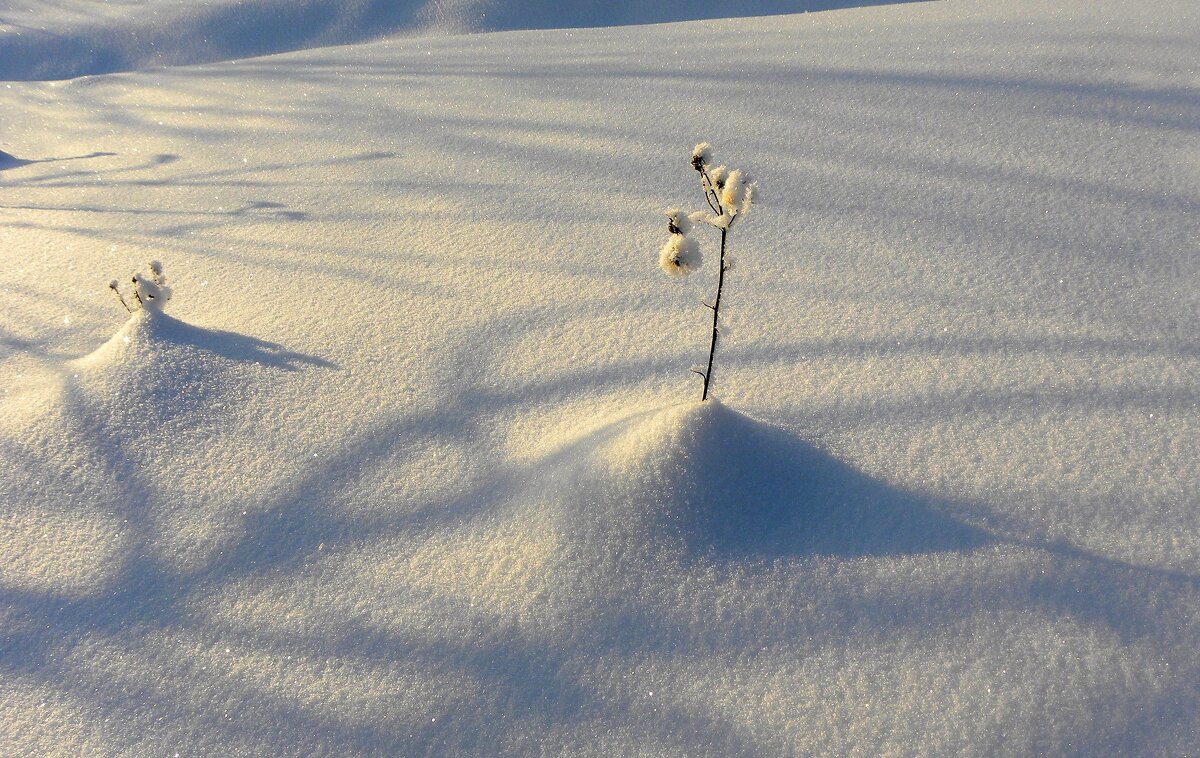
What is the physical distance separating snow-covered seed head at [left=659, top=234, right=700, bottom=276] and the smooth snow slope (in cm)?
377

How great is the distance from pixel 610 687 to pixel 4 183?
3418mm

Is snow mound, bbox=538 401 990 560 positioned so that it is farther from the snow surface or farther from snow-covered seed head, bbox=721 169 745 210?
snow-covered seed head, bbox=721 169 745 210

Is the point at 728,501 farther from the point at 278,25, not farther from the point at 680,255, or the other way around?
the point at 278,25

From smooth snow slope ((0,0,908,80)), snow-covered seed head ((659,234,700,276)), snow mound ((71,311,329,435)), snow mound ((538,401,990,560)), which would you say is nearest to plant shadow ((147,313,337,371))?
snow mound ((71,311,329,435))

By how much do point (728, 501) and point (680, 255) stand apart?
46 cm

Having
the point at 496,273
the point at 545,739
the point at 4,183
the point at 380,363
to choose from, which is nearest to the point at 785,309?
the point at 496,273

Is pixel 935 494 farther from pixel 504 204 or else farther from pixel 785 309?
pixel 504 204

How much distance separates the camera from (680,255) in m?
1.24

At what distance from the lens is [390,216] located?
8.47ft

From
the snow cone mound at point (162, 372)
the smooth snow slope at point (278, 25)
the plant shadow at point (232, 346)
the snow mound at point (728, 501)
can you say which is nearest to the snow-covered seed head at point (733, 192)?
the snow mound at point (728, 501)

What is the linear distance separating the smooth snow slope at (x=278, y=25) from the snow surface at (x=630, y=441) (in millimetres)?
1870

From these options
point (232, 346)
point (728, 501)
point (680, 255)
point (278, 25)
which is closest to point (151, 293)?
point (232, 346)

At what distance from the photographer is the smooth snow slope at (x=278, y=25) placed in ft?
14.8

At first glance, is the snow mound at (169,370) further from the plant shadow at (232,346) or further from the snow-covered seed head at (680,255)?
the snow-covered seed head at (680,255)
